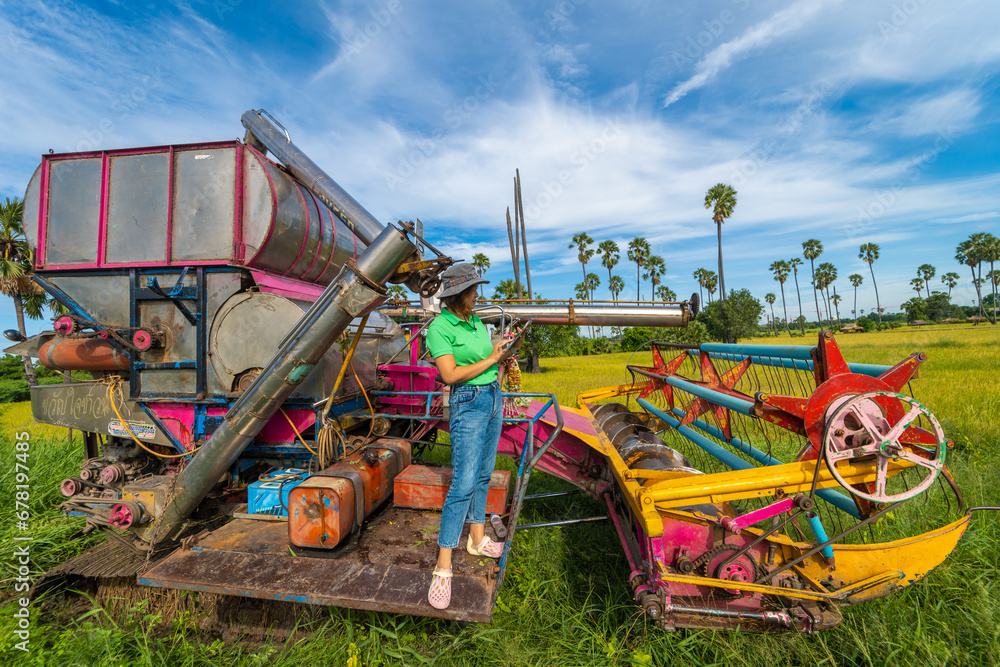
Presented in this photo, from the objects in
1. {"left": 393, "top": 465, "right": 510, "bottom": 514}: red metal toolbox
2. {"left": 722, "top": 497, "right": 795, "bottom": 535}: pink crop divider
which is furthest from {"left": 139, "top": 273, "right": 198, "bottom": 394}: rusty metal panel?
{"left": 722, "top": 497, "right": 795, "bottom": 535}: pink crop divider

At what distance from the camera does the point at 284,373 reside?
12.0 feet

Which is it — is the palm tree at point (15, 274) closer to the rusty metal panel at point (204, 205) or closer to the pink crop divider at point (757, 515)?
the rusty metal panel at point (204, 205)

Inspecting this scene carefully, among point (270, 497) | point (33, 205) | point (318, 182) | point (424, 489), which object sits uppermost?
point (318, 182)

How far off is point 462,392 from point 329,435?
78.6 inches

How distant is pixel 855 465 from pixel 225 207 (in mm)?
5572

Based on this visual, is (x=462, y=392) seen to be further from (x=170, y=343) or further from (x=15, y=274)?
(x=15, y=274)

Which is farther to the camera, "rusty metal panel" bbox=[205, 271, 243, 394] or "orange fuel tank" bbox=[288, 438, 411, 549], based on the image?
"rusty metal panel" bbox=[205, 271, 243, 394]

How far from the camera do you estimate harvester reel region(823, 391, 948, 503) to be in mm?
2475

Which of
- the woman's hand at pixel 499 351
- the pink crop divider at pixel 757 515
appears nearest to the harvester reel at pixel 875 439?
the pink crop divider at pixel 757 515

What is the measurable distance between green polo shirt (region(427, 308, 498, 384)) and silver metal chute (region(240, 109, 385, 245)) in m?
3.51

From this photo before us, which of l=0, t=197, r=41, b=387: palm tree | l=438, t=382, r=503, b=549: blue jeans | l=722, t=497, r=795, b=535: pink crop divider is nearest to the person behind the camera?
l=722, t=497, r=795, b=535: pink crop divider

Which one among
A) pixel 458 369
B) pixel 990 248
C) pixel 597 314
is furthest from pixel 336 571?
pixel 990 248

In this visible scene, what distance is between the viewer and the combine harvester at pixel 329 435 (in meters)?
2.76

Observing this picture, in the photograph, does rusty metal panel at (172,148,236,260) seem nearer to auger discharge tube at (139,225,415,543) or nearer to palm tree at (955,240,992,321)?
auger discharge tube at (139,225,415,543)
